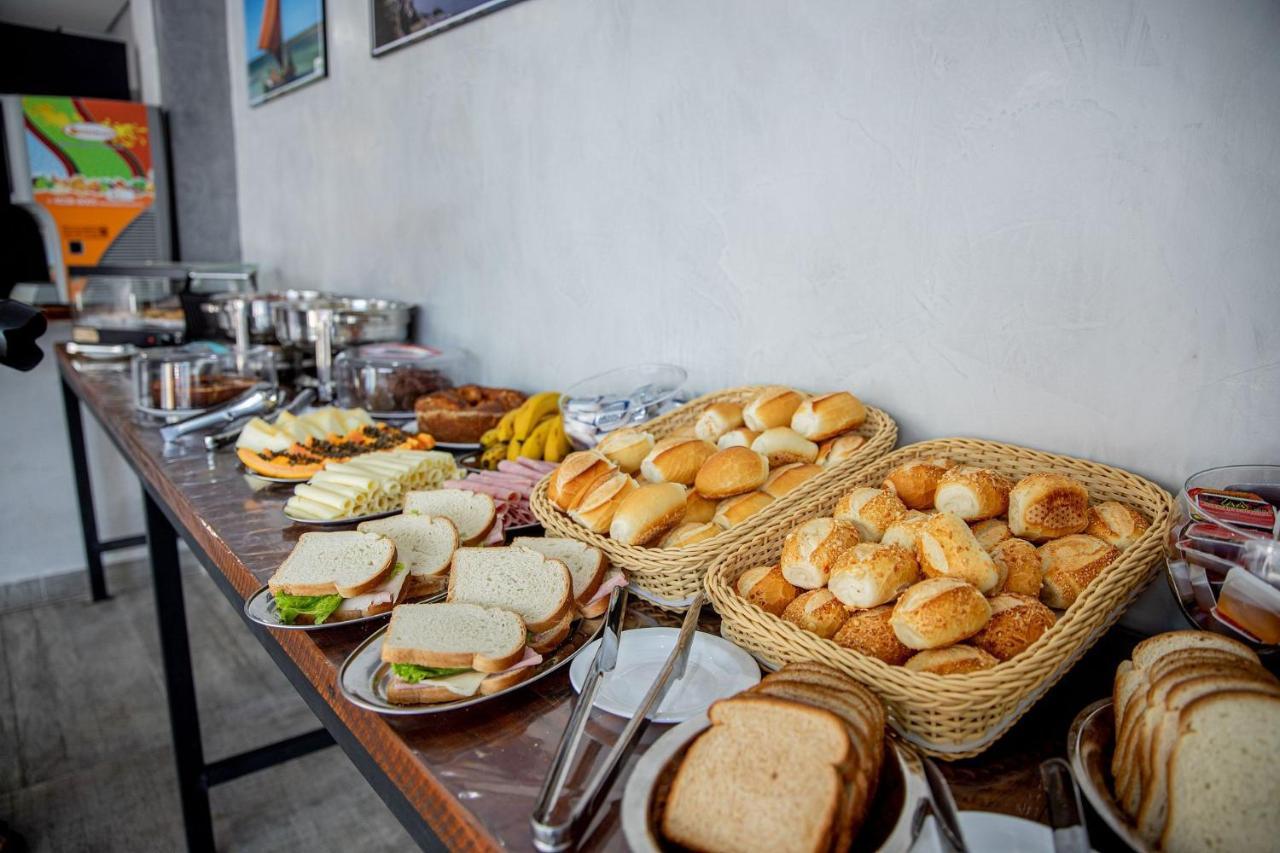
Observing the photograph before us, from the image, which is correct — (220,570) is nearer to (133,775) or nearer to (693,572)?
(693,572)

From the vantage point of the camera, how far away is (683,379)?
193 cm

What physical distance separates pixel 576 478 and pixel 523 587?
29cm

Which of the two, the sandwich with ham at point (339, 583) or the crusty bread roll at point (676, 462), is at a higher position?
the crusty bread roll at point (676, 462)

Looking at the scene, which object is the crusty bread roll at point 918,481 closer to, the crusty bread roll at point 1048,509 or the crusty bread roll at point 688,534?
the crusty bread roll at point 1048,509

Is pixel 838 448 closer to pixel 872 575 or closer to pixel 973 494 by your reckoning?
pixel 973 494

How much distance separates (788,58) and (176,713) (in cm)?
241

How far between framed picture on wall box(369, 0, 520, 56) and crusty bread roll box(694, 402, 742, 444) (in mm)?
1534

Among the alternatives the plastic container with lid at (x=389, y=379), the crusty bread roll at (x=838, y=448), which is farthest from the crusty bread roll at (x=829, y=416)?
the plastic container with lid at (x=389, y=379)

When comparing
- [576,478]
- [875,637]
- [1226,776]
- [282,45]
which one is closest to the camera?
[1226,776]

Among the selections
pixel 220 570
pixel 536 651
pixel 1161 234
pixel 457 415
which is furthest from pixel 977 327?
pixel 220 570

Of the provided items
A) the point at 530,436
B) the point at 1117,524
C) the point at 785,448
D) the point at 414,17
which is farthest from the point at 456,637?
the point at 414,17

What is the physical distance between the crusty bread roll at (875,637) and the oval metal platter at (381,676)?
13.8 inches

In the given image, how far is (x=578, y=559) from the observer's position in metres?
1.26

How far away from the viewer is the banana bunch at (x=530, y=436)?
195 centimetres
